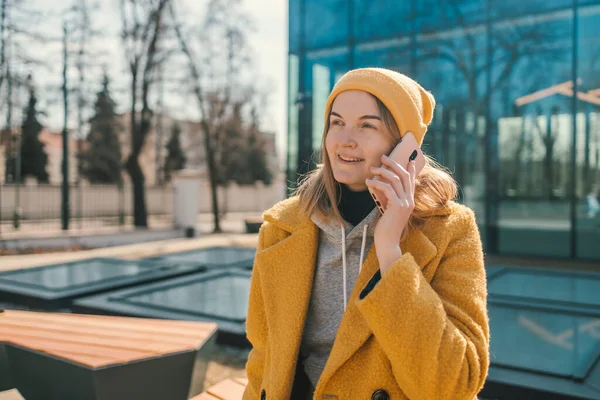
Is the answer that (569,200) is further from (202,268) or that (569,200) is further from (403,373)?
(403,373)

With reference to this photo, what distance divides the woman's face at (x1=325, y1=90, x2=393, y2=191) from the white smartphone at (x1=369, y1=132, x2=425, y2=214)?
63mm

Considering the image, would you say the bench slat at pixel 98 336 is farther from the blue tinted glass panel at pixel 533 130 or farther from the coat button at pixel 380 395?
the blue tinted glass panel at pixel 533 130

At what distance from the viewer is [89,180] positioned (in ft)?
133

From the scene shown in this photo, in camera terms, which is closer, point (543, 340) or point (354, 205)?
point (354, 205)

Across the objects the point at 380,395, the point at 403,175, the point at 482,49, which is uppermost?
the point at 482,49

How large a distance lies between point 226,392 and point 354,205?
1.46 metres

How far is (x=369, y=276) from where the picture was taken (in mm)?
1633

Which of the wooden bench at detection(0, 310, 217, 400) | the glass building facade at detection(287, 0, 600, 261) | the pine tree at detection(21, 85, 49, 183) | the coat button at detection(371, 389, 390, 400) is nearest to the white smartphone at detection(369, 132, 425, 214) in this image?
the coat button at detection(371, 389, 390, 400)

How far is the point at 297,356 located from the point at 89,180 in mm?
42297

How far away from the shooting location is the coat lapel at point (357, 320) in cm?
156

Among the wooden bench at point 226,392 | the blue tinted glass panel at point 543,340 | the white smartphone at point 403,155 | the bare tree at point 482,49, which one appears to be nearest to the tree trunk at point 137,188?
the bare tree at point 482,49

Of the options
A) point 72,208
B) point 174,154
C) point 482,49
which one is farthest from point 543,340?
point 174,154

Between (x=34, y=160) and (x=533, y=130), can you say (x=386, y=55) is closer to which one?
(x=533, y=130)

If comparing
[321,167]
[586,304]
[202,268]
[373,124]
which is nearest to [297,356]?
[321,167]
